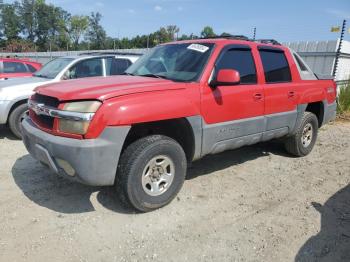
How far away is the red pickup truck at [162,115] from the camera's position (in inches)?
127

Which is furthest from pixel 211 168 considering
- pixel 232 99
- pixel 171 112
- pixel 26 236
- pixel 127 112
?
pixel 26 236

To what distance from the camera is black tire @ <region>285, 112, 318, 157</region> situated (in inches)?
225

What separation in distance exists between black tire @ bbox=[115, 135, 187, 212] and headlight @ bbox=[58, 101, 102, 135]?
549 mm

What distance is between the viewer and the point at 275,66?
5.12 meters

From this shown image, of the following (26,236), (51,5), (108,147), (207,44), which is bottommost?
(26,236)

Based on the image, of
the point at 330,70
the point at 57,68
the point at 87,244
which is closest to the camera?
the point at 87,244

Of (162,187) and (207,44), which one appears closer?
(162,187)

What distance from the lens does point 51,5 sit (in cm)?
8588

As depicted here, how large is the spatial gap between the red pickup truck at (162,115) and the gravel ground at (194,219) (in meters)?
0.39

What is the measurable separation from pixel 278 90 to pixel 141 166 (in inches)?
100

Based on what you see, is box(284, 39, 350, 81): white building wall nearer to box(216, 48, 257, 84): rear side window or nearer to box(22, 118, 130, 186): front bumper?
box(216, 48, 257, 84): rear side window

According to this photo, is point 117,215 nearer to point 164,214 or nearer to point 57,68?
point 164,214

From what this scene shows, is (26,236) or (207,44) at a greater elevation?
(207,44)

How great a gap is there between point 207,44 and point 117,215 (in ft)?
7.80
